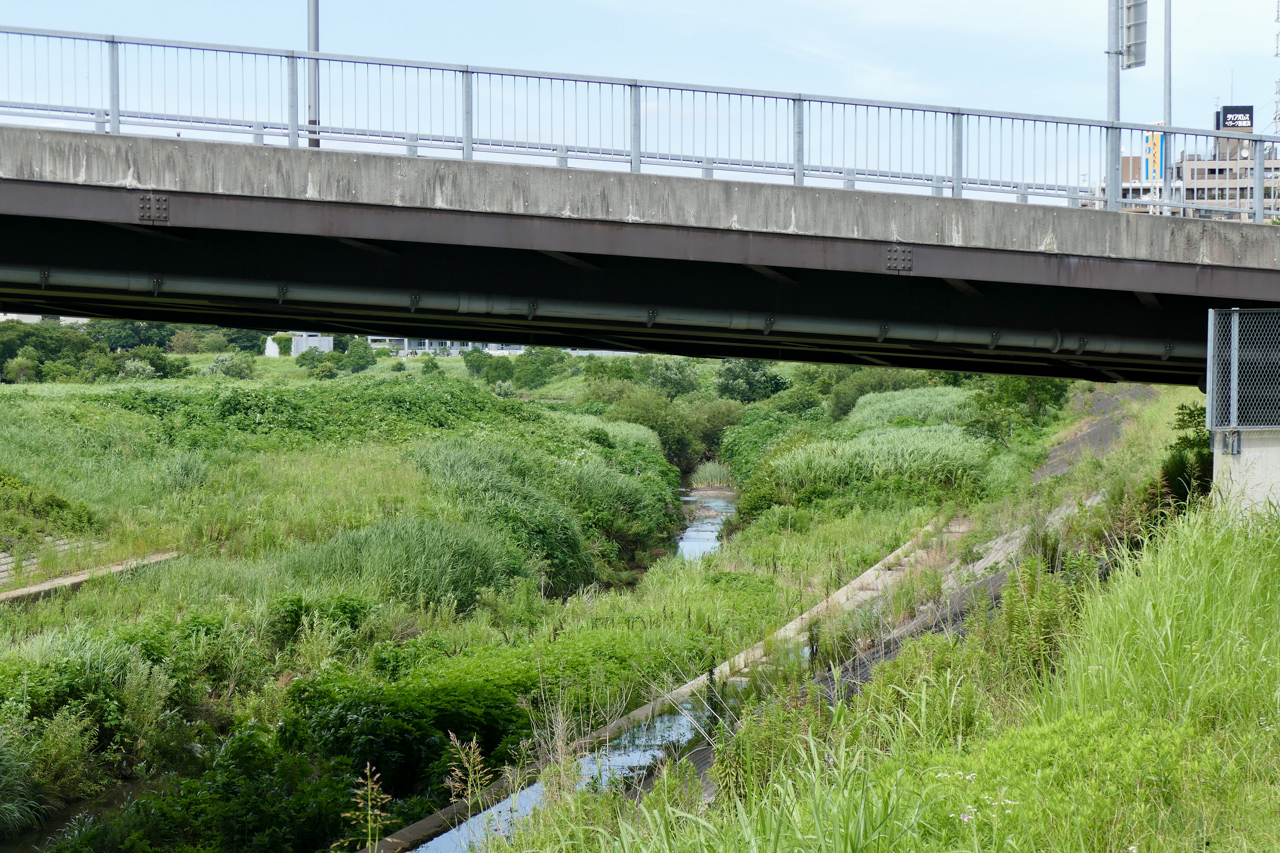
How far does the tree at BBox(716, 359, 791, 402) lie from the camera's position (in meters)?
63.9

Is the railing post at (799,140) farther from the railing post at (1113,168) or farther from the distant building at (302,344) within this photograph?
the distant building at (302,344)

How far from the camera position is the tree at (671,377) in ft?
222

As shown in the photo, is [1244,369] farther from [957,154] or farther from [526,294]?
[526,294]

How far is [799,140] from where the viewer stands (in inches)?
468

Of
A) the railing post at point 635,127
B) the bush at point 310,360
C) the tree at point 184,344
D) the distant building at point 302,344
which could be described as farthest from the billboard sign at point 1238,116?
the tree at point 184,344

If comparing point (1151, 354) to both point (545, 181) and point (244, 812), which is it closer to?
point (545, 181)

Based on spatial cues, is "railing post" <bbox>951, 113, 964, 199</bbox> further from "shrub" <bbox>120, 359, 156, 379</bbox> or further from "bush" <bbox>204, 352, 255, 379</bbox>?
"bush" <bbox>204, 352, 255, 379</bbox>

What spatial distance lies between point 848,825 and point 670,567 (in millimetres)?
15014

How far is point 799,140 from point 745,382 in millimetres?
52526

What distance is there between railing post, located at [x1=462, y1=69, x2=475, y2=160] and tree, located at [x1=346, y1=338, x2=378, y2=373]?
65.9 meters

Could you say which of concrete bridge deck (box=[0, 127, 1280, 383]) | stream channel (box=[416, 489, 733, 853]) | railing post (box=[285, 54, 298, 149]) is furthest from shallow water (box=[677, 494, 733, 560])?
railing post (box=[285, 54, 298, 149])

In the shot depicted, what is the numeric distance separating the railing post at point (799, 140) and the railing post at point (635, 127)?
1869 mm

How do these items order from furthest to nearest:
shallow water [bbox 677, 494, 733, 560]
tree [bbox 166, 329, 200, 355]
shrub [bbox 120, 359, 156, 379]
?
1. tree [bbox 166, 329, 200, 355]
2. shrub [bbox 120, 359, 156, 379]
3. shallow water [bbox 677, 494, 733, 560]

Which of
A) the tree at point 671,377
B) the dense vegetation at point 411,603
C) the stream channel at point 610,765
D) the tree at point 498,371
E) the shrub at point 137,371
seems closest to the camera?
the stream channel at point 610,765
